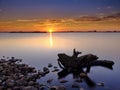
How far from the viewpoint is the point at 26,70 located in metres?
23.1

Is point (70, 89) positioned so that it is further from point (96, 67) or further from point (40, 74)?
point (96, 67)

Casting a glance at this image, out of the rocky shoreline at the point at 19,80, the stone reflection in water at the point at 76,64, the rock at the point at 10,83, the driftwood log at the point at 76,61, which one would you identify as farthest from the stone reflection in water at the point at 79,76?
the rock at the point at 10,83

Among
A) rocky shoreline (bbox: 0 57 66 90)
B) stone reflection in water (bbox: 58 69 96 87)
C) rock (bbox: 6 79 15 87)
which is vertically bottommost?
stone reflection in water (bbox: 58 69 96 87)

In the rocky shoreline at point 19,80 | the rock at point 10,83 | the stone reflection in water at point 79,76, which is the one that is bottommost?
the stone reflection in water at point 79,76

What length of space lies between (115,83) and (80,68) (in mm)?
4855

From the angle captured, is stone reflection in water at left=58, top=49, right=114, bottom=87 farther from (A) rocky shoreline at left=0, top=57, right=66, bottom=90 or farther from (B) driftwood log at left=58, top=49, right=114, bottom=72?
(A) rocky shoreline at left=0, top=57, right=66, bottom=90

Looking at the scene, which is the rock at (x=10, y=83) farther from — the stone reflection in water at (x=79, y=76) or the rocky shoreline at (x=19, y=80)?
the stone reflection in water at (x=79, y=76)

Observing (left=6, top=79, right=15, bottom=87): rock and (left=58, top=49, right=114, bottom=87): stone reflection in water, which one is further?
(left=58, top=49, right=114, bottom=87): stone reflection in water

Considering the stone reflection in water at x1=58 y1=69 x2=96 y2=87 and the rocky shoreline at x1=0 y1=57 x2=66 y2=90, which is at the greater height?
the rocky shoreline at x1=0 y1=57 x2=66 y2=90

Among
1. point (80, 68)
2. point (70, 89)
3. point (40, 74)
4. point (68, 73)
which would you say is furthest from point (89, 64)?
point (70, 89)

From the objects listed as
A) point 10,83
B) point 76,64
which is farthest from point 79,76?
point 10,83

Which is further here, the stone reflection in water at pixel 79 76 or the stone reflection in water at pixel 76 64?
the stone reflection in water at pixel 76 64

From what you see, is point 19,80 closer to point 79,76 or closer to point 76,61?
point 79,76

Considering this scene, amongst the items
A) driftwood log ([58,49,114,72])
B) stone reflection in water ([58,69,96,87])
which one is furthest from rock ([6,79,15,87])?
driftwood log ([58,49,114,72])
